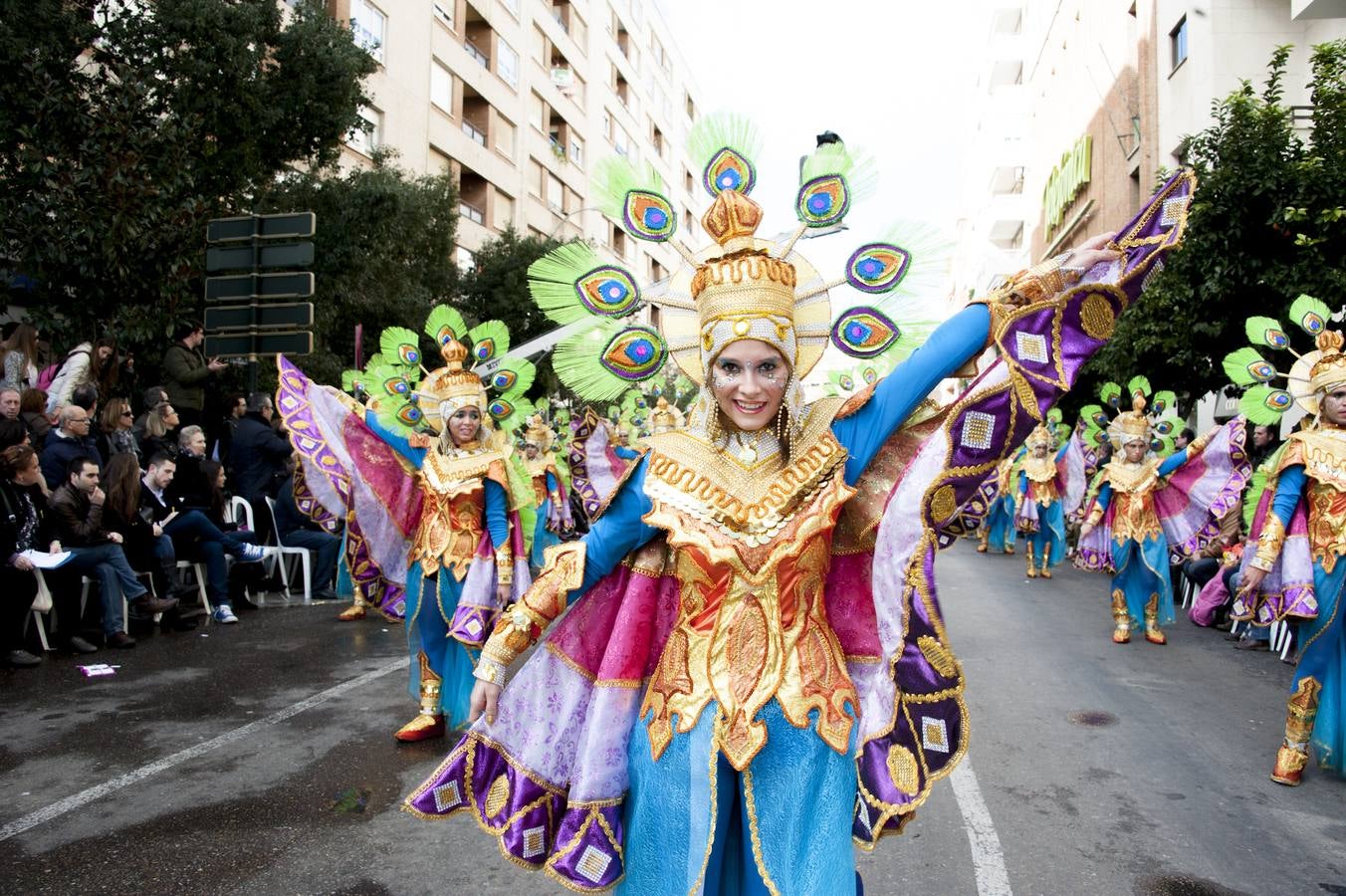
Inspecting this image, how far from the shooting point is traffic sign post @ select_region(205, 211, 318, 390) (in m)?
9.81

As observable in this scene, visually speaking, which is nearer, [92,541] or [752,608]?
[752,608]

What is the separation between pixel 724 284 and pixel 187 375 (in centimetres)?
895

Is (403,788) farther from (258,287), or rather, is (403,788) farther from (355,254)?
(355,254)

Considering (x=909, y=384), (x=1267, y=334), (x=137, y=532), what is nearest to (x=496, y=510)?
(x=909, y=384)

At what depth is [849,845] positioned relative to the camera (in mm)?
2260

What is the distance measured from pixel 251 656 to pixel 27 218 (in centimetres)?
563

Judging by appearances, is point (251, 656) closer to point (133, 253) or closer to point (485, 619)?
point (485, 619)

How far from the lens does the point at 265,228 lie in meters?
10.0

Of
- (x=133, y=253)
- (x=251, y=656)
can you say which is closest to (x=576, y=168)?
(x=133, y=253)

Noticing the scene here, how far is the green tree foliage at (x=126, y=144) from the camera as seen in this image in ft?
33.4

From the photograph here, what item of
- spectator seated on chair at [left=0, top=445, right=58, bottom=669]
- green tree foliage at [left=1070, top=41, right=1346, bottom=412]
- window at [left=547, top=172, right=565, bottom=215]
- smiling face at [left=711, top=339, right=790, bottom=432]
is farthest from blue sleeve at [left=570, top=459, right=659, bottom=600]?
window at [left=547, top=172, right=565, bottom=215]

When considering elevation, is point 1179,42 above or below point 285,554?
above

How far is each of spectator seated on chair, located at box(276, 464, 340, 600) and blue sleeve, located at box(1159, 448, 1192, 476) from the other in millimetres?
8553

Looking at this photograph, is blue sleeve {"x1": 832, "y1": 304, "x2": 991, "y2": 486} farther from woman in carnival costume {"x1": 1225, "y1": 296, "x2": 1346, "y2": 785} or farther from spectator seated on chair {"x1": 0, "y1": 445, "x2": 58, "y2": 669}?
spectator seated on chair {"x1": 0, "y1": 445, "x2": 58, "y2": 669}
